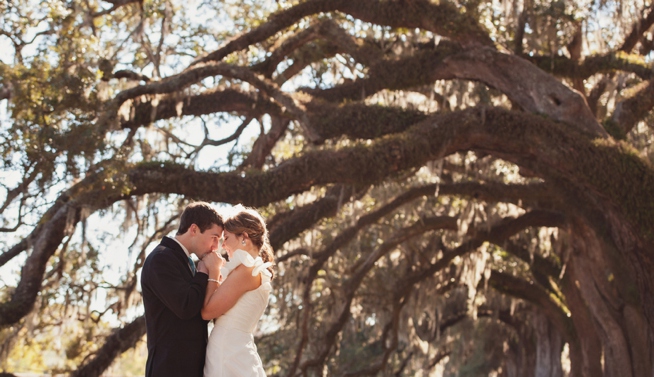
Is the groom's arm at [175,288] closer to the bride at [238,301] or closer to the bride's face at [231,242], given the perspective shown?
the bride at [238,301]

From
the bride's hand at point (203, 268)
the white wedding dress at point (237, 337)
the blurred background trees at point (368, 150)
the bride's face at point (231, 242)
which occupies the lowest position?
the white wedding dress at point (237, 337)

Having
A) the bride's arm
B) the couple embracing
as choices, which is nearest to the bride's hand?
the couple embracing

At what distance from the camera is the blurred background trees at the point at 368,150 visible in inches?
360

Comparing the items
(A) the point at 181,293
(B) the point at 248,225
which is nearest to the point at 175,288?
(A) the point at 181,293

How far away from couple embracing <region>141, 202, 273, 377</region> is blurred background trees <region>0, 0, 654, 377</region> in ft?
16.2

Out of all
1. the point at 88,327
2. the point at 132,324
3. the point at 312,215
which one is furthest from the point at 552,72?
the point at 88,327

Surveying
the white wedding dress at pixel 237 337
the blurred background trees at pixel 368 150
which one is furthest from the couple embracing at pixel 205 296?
the blurred background trees at pixel 368 150

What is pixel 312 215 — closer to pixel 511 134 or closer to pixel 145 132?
pixel 145 132

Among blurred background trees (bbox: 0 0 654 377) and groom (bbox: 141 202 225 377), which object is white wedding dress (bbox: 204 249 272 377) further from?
blurred background trees (bbox: 0 0 654 377)

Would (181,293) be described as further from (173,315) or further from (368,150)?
(368,150)

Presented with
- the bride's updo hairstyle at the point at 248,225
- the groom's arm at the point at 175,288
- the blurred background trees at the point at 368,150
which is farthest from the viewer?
the blurred background trees at the point at 368,150

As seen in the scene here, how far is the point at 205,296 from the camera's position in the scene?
13.0 ft

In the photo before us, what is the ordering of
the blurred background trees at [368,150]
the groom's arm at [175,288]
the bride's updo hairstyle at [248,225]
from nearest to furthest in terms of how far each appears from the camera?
the groom's arm at [175,288] < the bride's updo hairstyle at [248,225] < the blurred background trees at [368,150]

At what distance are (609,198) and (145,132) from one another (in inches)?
269
